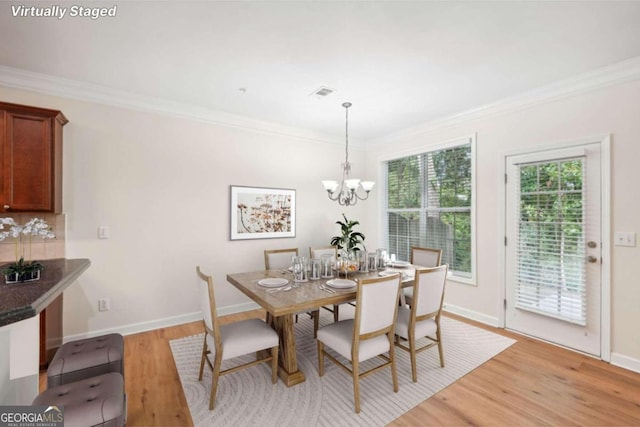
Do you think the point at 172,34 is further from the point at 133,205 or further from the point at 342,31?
the point at 133,205

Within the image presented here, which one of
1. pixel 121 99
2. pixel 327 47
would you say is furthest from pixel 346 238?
pixel 121 99

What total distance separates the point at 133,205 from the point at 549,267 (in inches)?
180

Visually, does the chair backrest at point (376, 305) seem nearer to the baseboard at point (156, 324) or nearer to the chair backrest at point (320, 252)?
the chair backrest at point (320, 252)

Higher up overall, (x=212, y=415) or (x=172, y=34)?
(x=172, y=34)

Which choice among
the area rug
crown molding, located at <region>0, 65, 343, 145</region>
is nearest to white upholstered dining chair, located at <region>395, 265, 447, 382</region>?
the area rug

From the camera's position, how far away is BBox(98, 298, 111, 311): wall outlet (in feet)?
10.4

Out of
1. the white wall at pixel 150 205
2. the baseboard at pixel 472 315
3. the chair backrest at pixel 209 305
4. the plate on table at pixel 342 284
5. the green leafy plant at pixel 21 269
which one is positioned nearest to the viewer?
the green leafy plant at pixel 21 269

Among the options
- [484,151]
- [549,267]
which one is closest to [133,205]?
[484,151]

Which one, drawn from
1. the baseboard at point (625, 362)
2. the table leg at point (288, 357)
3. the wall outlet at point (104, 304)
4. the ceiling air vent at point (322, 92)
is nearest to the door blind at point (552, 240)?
the baseboard at point (625, 362)

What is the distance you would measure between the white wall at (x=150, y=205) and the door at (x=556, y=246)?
2987 mm

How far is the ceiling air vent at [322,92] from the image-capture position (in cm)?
310

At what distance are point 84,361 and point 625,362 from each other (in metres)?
4.18

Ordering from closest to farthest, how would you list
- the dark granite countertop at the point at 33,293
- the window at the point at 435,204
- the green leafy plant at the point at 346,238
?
1. the dark granite countertop at the point at 33,293
2. the window at the point at 435,204
3. the green leafy plant at the point at 346,238

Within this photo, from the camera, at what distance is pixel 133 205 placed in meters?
3.33
